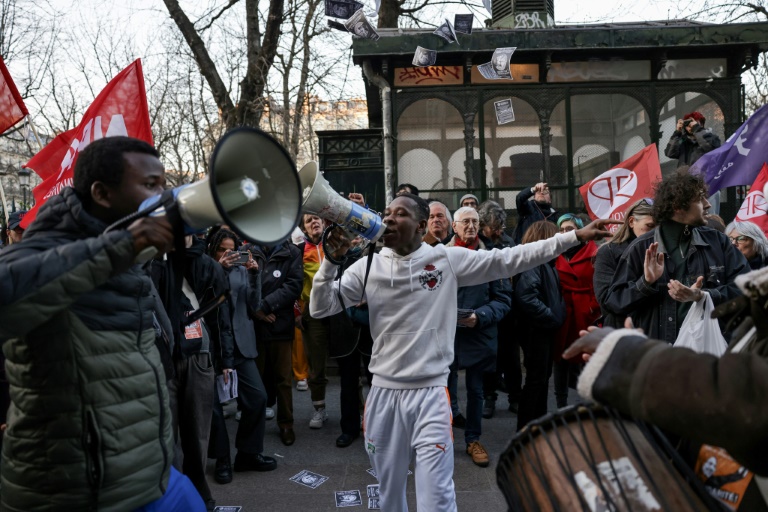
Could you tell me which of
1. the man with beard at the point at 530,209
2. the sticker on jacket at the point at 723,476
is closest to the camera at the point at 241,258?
the man with beard at the point at 530,209

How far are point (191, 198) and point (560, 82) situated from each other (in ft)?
36.7

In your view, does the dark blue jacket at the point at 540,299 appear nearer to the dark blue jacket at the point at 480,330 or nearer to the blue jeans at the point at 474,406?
the dark blue jacket at the point at 480,330

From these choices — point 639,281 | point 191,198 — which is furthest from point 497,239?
point 191,198

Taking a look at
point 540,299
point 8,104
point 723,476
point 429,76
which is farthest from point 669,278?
point 429,76

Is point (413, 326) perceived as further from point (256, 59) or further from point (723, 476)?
point (256, 59)

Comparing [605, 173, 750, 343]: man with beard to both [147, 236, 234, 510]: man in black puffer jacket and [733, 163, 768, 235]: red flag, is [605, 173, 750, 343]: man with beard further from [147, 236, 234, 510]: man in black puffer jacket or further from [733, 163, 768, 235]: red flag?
[733, 163, 768, 235]: red flag

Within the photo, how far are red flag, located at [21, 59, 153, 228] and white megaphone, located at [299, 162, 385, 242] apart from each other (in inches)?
99.3

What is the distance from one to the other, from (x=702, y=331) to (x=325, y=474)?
293 cm

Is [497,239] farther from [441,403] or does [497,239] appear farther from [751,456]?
[751,456]

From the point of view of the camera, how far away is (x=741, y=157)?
6.94 m

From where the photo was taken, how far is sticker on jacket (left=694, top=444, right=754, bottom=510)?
154 centimetres

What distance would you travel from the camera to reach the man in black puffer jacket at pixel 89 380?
1.96 metres

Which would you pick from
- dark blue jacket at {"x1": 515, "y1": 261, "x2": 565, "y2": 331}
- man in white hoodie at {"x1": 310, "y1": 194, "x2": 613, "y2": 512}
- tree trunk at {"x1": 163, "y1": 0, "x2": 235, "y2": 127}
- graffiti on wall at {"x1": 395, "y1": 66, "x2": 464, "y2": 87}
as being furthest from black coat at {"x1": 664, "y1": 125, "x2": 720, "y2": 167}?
tree trunk at {"x1": 163, "y1": 0, "x2": 235, "y2": 127}

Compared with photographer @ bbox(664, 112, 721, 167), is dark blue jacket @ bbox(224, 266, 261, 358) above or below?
below
